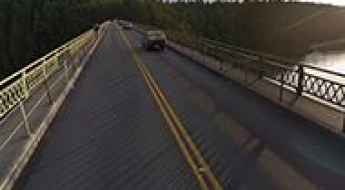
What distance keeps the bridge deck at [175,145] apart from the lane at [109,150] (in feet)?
0.08

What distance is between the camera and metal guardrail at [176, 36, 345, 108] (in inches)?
539

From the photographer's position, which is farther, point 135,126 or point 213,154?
point 135,126

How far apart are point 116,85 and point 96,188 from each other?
1253 cm

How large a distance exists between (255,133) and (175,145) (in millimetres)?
2368

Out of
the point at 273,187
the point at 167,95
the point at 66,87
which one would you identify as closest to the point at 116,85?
the point at 66,87

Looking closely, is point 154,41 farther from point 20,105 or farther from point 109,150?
point 109,150

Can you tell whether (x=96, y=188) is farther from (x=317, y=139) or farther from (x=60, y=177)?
(x=317, y=139)

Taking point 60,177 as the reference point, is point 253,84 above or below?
below

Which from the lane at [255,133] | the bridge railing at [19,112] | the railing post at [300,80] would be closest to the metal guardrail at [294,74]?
the railing post at [300,80]

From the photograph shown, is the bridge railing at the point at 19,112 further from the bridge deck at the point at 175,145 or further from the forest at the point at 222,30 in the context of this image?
the forest at the point at 222,30

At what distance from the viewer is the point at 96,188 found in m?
9.15

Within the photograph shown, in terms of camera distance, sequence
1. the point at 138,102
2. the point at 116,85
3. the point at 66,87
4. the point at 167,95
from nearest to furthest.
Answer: the point at 138,102 → the point at 167,95 → the point at 66,87 → the point at 116,85

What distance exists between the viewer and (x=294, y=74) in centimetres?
1653

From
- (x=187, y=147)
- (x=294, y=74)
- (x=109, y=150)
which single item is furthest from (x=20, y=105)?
(x=294, y=74)
